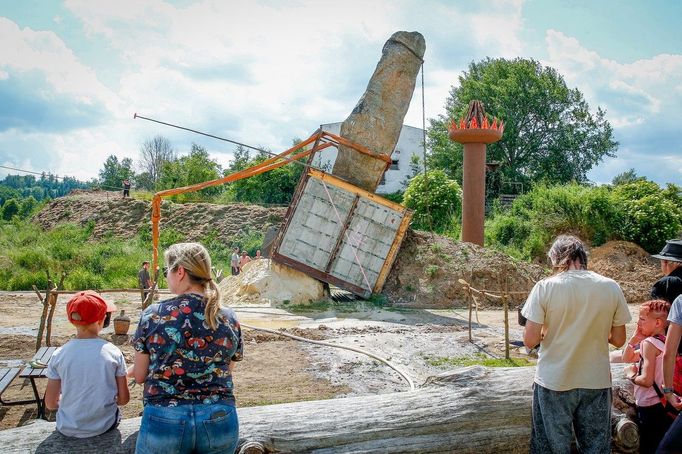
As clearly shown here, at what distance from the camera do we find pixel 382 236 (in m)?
15.7

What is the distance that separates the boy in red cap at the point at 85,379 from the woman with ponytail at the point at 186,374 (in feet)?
1.67

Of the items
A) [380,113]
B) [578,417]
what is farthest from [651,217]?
[578,417]

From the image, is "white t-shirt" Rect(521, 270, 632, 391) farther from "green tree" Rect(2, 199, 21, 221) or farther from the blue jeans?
"green tree" Rect(2, 199, 21, 221)

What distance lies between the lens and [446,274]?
53.5 ft

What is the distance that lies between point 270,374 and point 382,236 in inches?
322

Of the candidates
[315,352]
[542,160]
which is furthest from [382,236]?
[542,160]

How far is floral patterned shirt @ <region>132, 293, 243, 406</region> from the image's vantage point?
2795 mm

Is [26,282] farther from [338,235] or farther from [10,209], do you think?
[10,209]

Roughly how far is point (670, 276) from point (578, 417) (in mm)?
1239

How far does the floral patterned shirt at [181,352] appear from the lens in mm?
2795

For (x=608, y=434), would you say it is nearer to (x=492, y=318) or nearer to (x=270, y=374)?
(x=270, y=374)

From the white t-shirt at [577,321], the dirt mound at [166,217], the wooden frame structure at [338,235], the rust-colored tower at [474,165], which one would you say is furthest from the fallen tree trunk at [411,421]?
the dirt mound at [166,217]

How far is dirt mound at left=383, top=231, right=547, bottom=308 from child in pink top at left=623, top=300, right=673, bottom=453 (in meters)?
11.6

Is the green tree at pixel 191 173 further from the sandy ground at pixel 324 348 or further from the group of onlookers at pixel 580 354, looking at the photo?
the group of onlookers at pixel 580 354
